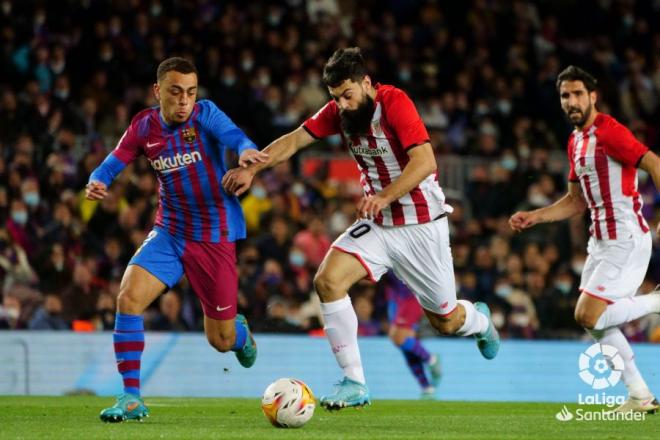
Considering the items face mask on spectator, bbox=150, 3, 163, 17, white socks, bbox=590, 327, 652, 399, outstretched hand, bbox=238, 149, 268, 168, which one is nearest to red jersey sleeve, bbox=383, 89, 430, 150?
outstretched hand, bbox=238, 149, 268, 168

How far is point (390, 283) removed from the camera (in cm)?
1478

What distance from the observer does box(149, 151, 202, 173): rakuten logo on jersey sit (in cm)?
895

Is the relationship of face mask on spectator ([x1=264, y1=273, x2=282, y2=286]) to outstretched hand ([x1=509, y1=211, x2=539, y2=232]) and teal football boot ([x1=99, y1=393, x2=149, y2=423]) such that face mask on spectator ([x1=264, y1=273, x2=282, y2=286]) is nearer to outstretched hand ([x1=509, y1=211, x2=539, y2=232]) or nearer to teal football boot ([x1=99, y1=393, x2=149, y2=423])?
outstretched hand ([x1=509, y1=211, x2=539, y2=232])

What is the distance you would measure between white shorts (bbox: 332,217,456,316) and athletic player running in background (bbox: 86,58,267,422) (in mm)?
931

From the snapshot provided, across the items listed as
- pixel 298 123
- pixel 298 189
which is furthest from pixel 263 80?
pixel 298 189

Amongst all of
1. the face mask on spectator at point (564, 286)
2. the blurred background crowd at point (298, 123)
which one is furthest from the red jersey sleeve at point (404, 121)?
the face mask on spectator at point (564, 286)

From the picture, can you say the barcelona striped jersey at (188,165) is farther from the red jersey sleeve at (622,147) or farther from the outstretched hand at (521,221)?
the red jersey sleeve at (622,147)

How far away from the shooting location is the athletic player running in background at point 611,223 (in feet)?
30.6

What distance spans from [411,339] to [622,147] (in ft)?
14.3

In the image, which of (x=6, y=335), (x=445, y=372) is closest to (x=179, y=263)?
(x=6, y=335)

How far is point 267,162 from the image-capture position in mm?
8578

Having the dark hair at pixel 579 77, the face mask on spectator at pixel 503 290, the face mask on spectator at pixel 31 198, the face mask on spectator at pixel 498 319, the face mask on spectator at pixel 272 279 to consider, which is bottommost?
the face mask on spectator at pixel 498 319

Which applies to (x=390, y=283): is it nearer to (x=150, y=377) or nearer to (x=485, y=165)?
(x=150, y=377)

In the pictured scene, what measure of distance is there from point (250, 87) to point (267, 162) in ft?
32.9
